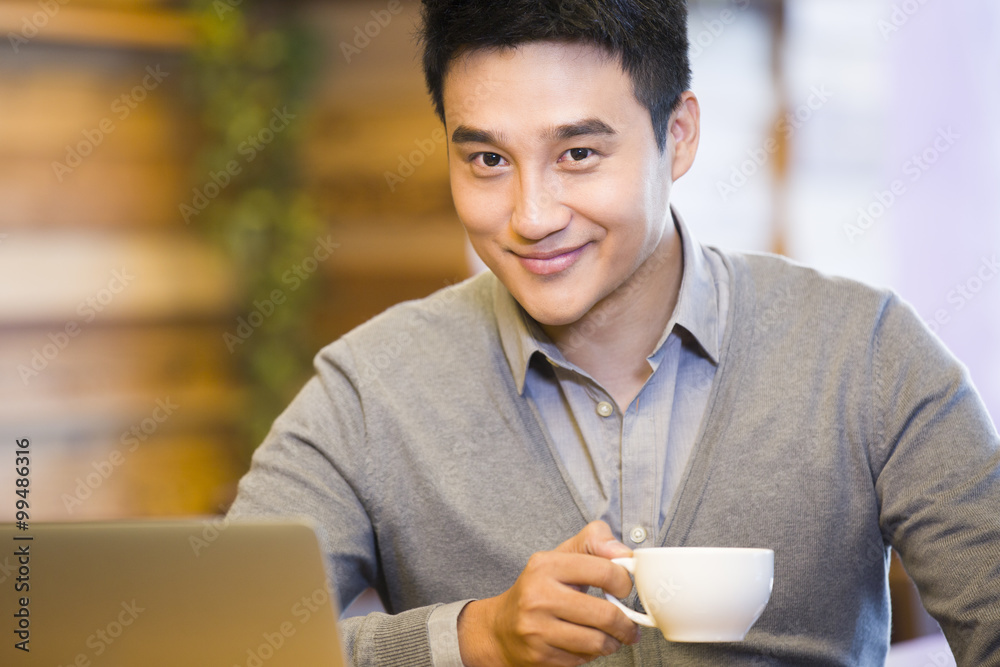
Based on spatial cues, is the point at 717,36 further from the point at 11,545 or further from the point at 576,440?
the point at 11,545

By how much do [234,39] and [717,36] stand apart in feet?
5.28

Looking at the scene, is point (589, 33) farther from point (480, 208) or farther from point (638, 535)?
point (638, 535)

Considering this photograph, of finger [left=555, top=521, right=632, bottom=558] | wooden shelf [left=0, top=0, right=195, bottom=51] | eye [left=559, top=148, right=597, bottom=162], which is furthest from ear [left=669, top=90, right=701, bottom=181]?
wooden shelf [left=0, top=0, right=195, bottom=51]

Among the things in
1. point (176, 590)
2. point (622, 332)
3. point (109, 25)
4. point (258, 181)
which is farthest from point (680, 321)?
point (109, 25)

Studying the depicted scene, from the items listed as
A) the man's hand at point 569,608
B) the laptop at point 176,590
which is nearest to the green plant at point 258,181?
the man's hand at point 569,608

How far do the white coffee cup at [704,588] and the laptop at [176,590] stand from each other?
0.29 metres

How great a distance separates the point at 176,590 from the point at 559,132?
0.72 metres

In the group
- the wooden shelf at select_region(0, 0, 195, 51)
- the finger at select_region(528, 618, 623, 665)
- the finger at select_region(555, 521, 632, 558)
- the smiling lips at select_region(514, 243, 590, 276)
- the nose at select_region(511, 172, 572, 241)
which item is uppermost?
the wooden shelf at select_region(0, 0, 195, 51)

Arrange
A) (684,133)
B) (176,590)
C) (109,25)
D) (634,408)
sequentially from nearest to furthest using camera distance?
1. (176,590)
2. (634,408)
3. (684,133)
4. (109,25)

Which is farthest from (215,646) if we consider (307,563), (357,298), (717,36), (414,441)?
(717,36)

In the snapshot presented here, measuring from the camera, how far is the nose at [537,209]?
1.18m

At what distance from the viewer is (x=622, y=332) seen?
1.39 metres

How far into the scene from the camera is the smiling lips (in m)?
1.23

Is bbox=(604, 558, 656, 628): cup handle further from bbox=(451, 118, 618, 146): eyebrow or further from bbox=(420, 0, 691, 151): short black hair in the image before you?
bbox=(420, 0, 691, 151): short black hair
